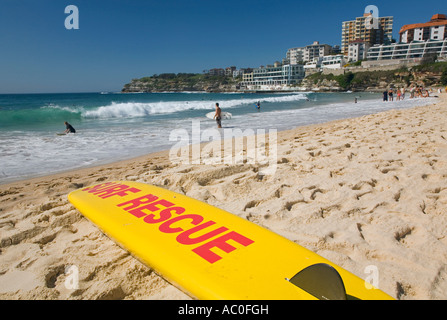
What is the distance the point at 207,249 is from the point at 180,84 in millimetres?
129314

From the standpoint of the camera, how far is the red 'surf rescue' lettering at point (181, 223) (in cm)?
211

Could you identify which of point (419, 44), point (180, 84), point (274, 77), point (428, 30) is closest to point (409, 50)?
point (419, 44)

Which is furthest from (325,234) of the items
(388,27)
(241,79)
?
(388,27)

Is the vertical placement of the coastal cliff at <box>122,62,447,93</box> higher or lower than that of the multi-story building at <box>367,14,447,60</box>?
lower

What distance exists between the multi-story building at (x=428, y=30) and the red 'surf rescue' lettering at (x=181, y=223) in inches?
4232

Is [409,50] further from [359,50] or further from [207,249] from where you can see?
[207,249]

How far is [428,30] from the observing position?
8594 centimetres

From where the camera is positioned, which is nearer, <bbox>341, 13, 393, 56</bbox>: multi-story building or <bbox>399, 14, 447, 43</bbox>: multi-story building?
<bbox>399, 14, 447, 43</bbox>: multi-story building

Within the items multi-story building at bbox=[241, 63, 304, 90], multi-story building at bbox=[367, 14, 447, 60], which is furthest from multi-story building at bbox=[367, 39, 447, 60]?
multi-story building at bbox=[241, 63, 304, 90]

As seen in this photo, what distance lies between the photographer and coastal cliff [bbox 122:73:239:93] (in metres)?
116

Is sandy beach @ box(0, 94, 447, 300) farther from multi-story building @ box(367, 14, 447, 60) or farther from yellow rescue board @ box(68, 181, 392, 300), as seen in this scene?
multi-story building @ box(367, 14, 447, 60)

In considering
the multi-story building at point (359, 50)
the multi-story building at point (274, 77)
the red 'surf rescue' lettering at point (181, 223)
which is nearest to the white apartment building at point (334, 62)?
the multi-story building at point (359, 50)

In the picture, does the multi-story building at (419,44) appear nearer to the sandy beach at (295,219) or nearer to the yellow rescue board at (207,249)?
the sandy beach at (295,219)

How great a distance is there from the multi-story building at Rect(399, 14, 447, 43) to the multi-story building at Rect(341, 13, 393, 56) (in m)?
10.8
